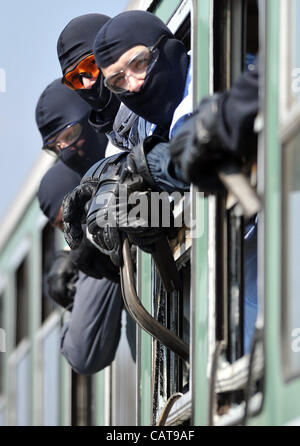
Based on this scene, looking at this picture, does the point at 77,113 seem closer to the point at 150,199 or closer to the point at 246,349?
the point at 150,199

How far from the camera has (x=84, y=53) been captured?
5086 millimetres

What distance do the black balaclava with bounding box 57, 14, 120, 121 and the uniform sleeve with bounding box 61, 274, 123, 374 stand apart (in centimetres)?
117

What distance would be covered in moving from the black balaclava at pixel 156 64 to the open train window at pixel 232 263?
21 cm

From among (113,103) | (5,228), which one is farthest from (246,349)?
(5,228)

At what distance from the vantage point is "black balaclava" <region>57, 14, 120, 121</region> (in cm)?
507

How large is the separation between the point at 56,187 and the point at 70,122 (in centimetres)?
68

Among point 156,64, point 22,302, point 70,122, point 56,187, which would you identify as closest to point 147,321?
point 156,64

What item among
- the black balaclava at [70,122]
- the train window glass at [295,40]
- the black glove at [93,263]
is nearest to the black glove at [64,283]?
the black balaclava at [70,122]

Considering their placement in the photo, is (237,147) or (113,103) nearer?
(237,147)

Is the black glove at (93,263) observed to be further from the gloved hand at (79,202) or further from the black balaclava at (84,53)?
the black balaclava at (84,53)

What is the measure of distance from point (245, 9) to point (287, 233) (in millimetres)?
1223

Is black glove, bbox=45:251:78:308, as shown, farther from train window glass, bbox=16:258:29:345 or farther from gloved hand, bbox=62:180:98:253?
train window glass, bbox=16:258:29:345

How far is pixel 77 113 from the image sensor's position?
5809 mm

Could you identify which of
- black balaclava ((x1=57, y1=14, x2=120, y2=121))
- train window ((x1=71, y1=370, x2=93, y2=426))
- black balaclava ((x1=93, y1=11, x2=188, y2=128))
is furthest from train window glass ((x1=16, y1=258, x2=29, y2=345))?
Result: black balaclava ((x1=93, y1=11, x2=188, y2=128))
